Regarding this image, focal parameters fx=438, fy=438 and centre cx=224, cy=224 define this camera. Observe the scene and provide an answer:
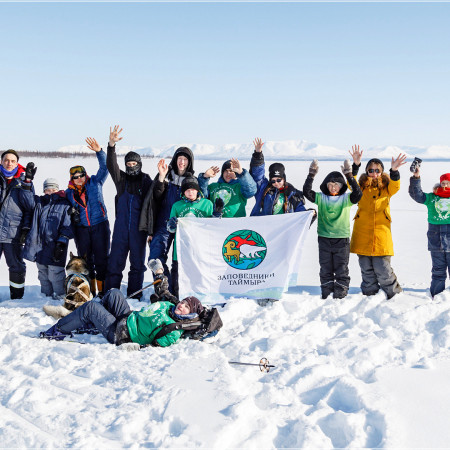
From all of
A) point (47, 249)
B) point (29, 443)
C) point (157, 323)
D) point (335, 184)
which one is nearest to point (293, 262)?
point (335, 184)

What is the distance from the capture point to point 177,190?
20.0 ft

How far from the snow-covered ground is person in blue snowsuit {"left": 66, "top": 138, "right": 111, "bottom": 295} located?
107 centimetres

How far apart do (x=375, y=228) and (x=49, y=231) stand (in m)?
4.54

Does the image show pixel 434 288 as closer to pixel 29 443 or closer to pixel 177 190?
pixel 177 190

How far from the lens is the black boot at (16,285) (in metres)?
6.33

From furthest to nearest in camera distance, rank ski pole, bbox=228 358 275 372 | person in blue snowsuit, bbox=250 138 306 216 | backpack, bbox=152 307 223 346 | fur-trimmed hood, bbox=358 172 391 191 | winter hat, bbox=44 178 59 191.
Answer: winter hat, bbox=44 178 59 191 → person in blue snowsuit, bbox=250 138 306 216 → fur-trimmed hood, bbox=358 172 391 191 → backpack, bbox=152 307 223 346 → ski pole, bbox=228 358 275 372

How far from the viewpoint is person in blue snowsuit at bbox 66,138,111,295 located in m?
6.20

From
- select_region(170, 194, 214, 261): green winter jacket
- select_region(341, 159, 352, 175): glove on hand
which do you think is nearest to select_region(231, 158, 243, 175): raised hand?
select_region(170, 194, 214, 261): green winter jacket

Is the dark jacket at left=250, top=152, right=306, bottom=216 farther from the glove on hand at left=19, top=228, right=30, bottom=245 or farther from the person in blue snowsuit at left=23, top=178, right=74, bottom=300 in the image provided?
the glove on hand at left=19, top=228, right=30, bottom=245

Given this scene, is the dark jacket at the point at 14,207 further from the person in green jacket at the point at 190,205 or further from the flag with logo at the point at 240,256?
the flag with logo at the point at 240,256

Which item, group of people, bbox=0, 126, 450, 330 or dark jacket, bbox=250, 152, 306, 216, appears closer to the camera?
group of people, bbox=0, 126, 450, 330

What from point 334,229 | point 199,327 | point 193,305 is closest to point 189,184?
point 193,305

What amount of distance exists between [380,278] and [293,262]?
47.8 inches

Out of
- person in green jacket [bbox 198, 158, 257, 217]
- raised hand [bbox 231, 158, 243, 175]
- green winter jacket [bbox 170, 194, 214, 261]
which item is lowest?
green winter jacket [bbox 170, 194, 214, 261]
